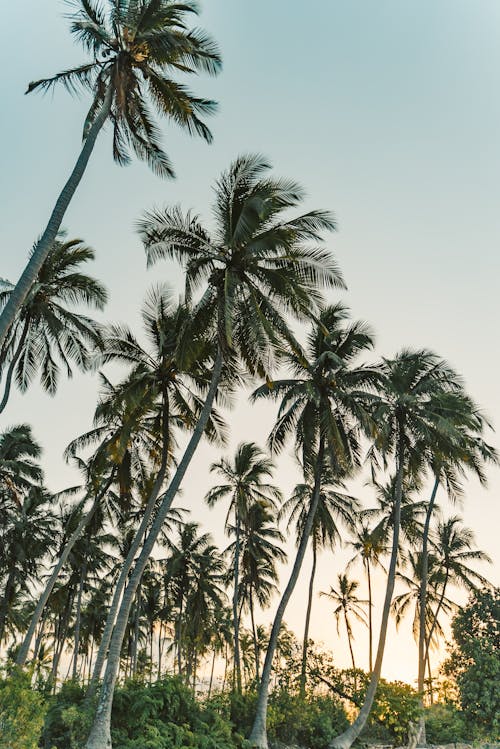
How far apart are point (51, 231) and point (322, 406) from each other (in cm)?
1208

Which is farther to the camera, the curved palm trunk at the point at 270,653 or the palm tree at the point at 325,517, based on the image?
the palm tree at the point at 325,517

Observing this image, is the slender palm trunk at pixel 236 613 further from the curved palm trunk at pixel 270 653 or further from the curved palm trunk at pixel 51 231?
the curved palm trunk at pixel 51 231

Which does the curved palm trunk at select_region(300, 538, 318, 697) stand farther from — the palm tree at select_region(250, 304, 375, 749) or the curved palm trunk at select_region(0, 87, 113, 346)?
the curved palm trunk at select_region(0, 87, 113, 346)

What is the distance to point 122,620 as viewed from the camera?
48.9ft

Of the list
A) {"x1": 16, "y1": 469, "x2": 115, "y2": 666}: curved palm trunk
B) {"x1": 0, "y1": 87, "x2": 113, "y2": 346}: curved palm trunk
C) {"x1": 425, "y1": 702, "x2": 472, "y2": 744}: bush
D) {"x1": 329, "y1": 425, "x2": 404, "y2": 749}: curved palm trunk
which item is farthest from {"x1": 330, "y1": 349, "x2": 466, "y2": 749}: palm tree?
{"x1": 0, "y1": 87, "x2": 113, "y2": 346}: curved palm trunk

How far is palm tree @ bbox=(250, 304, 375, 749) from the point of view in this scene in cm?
2006

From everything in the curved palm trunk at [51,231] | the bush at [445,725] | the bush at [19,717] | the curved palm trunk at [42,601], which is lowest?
the bush at [19,717]

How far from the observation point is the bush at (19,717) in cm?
892

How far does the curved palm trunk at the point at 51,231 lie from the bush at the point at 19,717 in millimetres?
5827

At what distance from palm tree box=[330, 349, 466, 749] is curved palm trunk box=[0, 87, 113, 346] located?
41.7 feet

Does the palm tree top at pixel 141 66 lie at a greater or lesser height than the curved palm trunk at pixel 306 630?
greater

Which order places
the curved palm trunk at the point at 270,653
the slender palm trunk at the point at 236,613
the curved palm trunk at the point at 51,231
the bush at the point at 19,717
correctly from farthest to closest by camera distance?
the slender palm trunk at the point at 236,613
the curved palm trunk at the point at 270,653
the curved palm trunk at the point at 51,231
the bush at the point at 19,717

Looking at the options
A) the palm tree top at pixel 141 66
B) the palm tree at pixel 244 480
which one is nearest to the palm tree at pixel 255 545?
the palm tree at pixel 244 480

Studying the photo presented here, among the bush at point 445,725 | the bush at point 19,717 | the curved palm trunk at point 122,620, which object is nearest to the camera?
the bush at point 19,717
